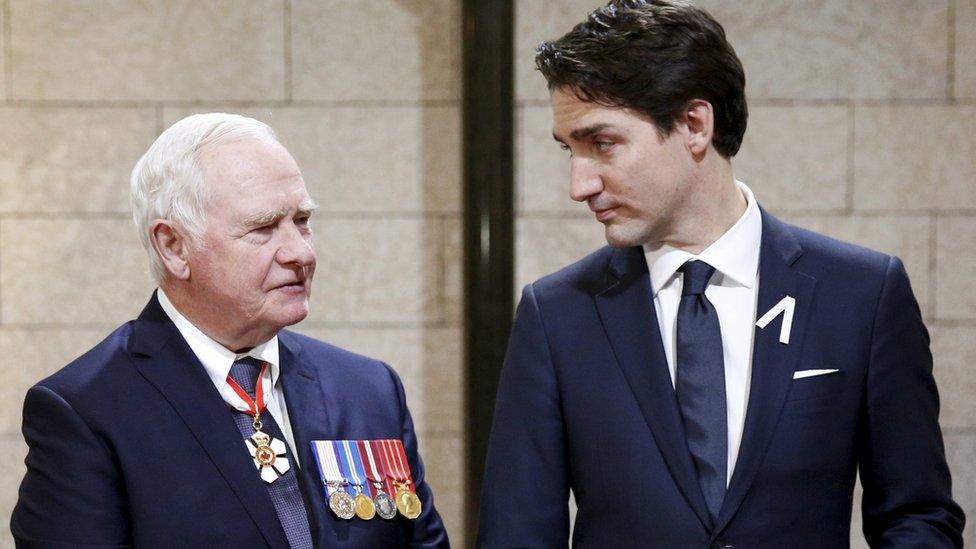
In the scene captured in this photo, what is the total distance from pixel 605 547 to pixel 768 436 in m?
0.33

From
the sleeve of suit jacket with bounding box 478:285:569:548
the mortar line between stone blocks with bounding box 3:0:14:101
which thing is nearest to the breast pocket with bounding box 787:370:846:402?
the sleeve of suit jacket with bounding box 478:285:569:548

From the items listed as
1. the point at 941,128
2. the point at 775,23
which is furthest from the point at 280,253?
the point at 941,128

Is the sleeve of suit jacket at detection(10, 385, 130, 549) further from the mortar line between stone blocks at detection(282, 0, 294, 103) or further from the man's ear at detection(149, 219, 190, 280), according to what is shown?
the mortar line between stone blocks at detection(282, 0, 294, 103)

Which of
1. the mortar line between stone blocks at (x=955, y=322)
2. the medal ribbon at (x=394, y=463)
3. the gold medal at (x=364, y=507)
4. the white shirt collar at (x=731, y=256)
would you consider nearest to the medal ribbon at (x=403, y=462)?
the medal ribbon at (x=394, y=463)

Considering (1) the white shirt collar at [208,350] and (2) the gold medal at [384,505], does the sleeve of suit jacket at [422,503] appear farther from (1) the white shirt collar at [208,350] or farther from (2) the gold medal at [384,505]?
(1) the white shirt collar at [208,350]

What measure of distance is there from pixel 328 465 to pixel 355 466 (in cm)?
5

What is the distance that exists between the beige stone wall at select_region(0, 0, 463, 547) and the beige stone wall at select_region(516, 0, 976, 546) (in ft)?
0.98

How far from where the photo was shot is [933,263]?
3.59 meters

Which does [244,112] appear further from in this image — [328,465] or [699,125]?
[699,125]

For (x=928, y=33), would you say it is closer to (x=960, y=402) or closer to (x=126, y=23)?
(x=960, y=402)

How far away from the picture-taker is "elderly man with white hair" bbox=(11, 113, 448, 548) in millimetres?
1884

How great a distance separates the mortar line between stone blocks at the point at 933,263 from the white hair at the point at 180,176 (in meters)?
2.32

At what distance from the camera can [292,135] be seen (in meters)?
3.61

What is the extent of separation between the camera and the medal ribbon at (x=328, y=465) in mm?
2035
